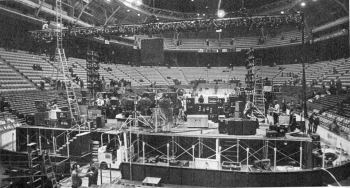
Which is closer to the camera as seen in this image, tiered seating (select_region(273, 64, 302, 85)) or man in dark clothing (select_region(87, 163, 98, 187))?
man in dark clothing (select_region(87, 163, 98, 187))

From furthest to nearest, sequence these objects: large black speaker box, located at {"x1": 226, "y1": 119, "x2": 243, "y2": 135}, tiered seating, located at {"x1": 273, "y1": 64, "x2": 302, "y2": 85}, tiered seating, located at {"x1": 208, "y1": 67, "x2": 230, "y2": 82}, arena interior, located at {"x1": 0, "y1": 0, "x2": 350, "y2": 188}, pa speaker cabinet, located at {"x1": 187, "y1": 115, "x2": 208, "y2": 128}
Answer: tiered seating, located at {"x1": 208, "y1": 67, "x2": 230, "y2": 82}, tiered seating, located at {"x1": 273, "y1": 64, "x2": 302, "y2": 85}, pa speaker cabinet, located at {"x1": 187, "y1": 115, "x2": 208, "y2": 128}, large black speaker box, located at {"x1": 226, "y1": 119, "x2": 243, "y2": 135}, arena interior, located at {"x1": 0, "y1": 0, "x2": 350, "y2": 188}

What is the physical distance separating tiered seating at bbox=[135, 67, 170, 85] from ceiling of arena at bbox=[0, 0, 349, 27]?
7655mm

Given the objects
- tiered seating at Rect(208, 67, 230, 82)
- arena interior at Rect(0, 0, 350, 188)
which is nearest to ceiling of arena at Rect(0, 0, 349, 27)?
arena interior at Rect(0, 0, 350, 188)

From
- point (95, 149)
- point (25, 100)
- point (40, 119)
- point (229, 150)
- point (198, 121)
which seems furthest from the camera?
point (25, 100)

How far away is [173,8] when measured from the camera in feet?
131

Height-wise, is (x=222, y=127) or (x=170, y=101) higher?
(x=170, y=101)

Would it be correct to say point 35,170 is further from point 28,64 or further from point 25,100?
point 28,64

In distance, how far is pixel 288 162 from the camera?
11.7 meters

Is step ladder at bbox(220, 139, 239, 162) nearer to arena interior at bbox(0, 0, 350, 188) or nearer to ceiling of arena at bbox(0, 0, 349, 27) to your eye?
arena interior at bbox(0, 0, 350, 188)

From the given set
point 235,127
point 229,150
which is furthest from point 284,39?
point 229,150

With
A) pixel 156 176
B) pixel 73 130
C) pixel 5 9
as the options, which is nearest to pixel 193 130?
pixel 156 176

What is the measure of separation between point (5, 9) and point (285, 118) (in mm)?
21096

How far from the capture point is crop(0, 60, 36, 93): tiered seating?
17.0 metres

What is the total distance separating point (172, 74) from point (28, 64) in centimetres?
2140
